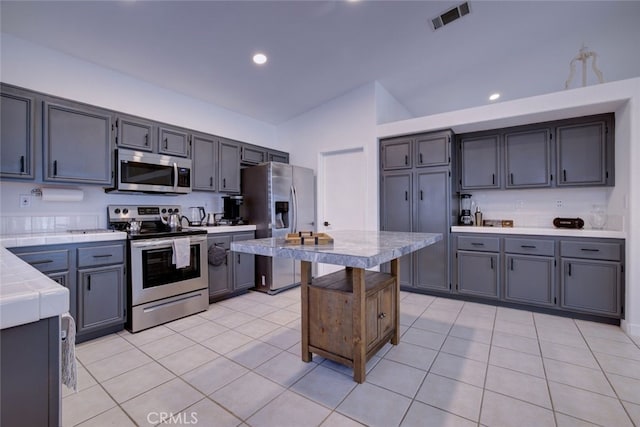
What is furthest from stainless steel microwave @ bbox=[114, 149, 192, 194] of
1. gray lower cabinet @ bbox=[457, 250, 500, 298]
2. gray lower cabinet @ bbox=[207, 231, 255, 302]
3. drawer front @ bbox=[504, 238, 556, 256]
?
drawer front @ bbox=[504, 238, 556, 256]

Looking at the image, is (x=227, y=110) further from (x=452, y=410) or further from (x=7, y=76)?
(x=452, y=410)

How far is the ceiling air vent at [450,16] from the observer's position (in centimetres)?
279

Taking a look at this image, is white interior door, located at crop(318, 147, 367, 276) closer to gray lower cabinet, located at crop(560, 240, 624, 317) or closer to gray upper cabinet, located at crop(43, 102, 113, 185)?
gray lower cabinet, located at crop(560, 240, 624, 317)

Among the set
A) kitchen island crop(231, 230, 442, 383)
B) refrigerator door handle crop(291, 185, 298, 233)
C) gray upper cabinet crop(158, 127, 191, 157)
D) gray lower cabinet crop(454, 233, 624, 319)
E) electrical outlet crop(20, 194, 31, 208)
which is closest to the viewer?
kitchen island crop(231, 230, 442, 383)

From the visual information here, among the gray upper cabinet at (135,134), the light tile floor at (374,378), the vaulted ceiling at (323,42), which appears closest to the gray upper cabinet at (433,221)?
the light tile floor at (374,378)

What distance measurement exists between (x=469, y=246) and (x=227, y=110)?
156 inches

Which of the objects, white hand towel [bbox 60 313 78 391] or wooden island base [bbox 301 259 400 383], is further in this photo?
wooden island base [bbox 301 259 400 383]

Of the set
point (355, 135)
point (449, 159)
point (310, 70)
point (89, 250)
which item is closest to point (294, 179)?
point (355, 135)

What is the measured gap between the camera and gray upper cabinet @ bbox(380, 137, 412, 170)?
3.82 meters

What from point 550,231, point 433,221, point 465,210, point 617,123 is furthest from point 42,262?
point 617,123

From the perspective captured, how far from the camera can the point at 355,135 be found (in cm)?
420

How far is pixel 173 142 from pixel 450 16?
336cm

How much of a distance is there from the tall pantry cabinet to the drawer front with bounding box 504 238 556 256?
0.66 metres

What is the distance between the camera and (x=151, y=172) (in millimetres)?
3131
